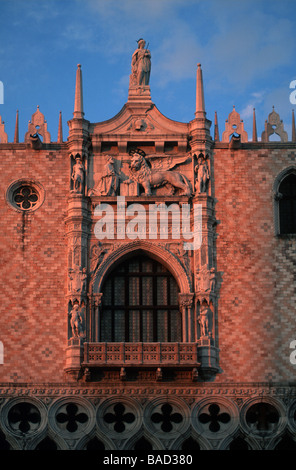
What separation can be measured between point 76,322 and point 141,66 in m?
9.09

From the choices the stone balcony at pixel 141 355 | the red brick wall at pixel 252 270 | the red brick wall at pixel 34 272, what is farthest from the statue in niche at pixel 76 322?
the red brick wall at pixel 252 270

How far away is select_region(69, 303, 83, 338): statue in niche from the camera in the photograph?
34375 mm

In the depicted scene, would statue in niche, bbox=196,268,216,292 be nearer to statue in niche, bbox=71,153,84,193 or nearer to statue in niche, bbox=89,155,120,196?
statue in niche, bbox=89,155,120,196

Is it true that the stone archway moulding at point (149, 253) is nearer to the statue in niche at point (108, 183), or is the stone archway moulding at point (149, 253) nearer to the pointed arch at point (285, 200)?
the statue in niche at point (108, 183)

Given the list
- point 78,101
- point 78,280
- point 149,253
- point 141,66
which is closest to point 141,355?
point 78,280

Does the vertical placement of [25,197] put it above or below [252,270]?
above

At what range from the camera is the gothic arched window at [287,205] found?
36.3 meters

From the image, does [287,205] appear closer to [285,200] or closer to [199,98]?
[285,200]

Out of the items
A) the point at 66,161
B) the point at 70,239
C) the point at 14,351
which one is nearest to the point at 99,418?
the point at 14,351

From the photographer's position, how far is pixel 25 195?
120ft

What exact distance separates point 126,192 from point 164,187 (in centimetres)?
126

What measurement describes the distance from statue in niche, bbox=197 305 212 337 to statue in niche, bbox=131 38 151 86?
26.5ft

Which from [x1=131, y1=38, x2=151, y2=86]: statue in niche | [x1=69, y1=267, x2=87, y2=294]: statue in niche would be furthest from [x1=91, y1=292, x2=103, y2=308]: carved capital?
[x1=131, y1=38, x2=151, y2=86]: statue in niche
